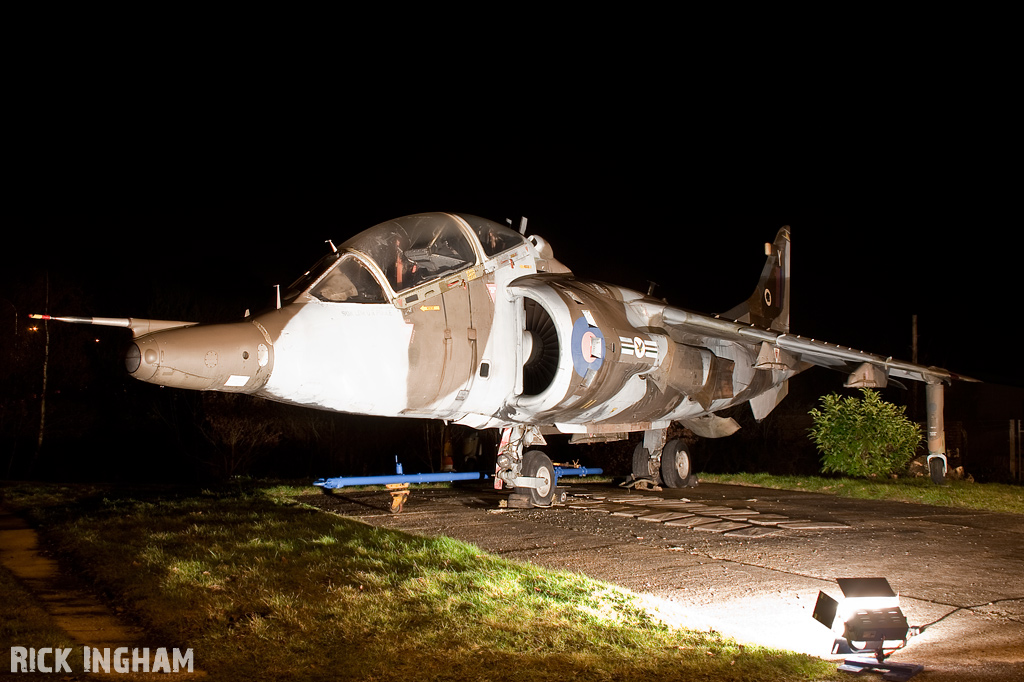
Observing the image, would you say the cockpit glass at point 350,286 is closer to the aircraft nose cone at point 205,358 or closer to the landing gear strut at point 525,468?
the aircraft nose cone at point 205,358

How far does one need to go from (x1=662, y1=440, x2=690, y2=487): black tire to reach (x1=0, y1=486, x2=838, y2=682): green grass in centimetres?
649

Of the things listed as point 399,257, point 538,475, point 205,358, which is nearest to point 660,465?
point 538,475

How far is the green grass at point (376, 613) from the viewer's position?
3.66 m

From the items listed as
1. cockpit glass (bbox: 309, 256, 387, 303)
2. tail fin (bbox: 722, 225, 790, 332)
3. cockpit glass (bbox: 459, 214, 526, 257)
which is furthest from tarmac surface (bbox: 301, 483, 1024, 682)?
tail fin (bbox: 722, 225, 790, 332)

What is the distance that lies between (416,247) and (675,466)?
23.3 feet

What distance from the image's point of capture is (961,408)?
34.9 metres

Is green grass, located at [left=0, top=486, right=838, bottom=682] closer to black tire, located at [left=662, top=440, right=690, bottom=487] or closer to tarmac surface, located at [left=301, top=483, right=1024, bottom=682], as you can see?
tarmac surface, located at [left=301, top=483, right=1024, bottom=682]

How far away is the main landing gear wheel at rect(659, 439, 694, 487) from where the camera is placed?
12.5m

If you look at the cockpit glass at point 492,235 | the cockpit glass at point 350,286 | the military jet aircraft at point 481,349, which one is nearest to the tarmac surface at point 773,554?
the military jet aircraft at point 481,349

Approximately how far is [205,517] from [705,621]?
5.73m

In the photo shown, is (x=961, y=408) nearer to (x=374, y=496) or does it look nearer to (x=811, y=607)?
(x=374, y=496)

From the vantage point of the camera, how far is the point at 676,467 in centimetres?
1251

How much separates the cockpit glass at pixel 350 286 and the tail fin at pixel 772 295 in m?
9.20

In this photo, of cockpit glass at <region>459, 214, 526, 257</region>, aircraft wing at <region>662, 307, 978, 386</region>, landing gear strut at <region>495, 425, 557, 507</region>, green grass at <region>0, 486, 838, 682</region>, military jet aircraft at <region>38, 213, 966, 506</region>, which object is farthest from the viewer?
aircraft wing at <region>662, 307, 978, 386</region>
